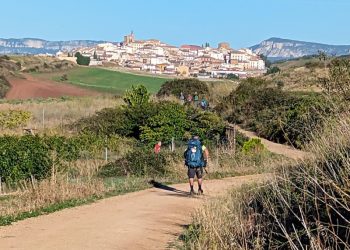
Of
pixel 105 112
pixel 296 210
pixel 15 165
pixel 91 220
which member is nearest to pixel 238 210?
pixel 296 210

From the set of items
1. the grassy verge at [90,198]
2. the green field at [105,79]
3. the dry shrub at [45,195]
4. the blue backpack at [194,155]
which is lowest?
the grassy verge at [90,198]

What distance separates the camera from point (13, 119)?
40844mm

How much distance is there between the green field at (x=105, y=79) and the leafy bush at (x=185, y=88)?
30398mm

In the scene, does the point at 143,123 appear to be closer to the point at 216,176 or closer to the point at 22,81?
the point at 216,176

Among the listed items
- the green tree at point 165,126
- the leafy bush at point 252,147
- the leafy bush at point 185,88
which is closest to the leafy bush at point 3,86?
the leafy bush at point 185,88

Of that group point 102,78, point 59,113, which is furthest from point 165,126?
point 102,78

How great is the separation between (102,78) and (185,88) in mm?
45036

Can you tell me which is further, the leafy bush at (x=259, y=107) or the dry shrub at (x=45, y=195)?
the leafy bush at (x=259, y=107)

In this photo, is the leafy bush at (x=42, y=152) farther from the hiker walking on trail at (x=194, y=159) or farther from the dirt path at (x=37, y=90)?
the dirt path at (x=37, y=90)

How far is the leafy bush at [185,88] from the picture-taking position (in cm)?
5719

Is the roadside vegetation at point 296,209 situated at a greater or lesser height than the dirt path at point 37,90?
lesser

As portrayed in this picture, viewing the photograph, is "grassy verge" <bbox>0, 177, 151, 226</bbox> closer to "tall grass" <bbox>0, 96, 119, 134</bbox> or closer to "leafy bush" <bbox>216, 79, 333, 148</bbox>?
"leafy bush" <bbox>216, 79, 333, 148</bbox>

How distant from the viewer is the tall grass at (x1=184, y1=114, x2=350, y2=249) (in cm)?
744

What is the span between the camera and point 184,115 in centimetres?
3572
